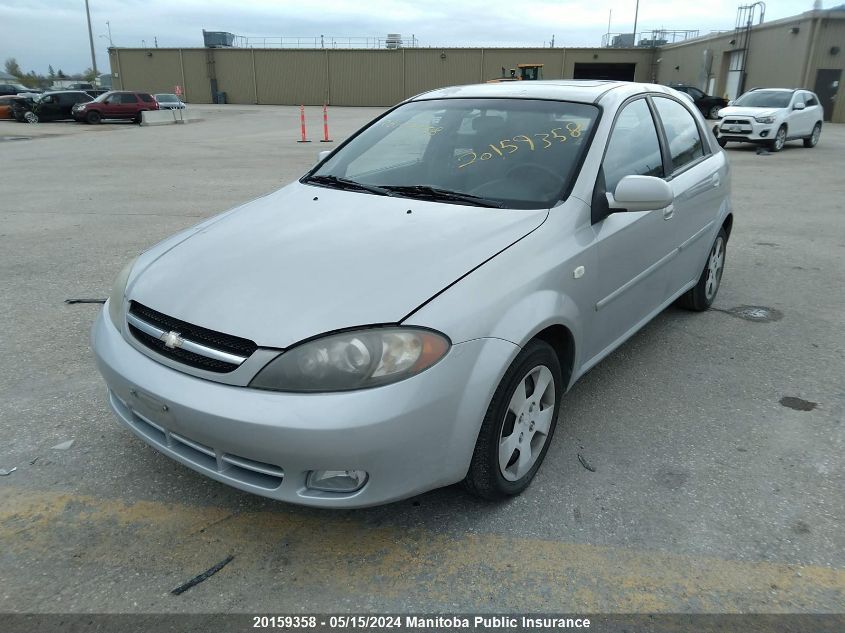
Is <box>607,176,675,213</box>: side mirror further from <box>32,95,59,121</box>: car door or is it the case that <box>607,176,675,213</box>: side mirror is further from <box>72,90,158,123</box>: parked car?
<box>32,95,59,121</box>: car door

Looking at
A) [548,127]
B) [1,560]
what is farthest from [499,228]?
[1,560]

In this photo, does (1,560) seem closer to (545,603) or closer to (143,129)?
(545,603)

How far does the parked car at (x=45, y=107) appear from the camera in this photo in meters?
27.6

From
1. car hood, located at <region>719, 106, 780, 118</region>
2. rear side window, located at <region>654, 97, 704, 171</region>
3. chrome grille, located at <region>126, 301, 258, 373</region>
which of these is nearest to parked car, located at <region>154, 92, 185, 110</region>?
car hood, located at <region>719, 106, 780, 118</region>

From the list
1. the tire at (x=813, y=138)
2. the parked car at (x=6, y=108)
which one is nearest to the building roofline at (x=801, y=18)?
the tire at (x=813, y=138)

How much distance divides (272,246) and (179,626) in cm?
145

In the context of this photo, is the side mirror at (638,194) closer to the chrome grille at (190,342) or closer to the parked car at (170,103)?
the chrome grille at (190,342)

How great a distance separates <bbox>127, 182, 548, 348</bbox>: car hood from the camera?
224 centimetres

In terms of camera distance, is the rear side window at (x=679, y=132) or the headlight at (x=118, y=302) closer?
the headlight at (x=118, y=302)

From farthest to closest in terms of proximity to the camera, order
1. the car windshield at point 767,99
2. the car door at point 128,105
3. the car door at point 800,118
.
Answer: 1. the car door at point 128,105
2. the car windshield at point 767,99
3. the car door at point 800,118

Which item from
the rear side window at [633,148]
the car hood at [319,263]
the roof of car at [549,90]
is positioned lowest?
the car hood at [319,263]

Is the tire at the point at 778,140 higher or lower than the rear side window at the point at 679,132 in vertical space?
lower

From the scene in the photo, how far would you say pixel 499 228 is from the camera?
8.89ft

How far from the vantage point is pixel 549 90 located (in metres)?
3.65
